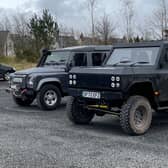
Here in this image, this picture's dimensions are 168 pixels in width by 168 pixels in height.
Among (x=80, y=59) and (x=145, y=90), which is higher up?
(x=80, y=59)

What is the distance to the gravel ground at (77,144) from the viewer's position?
6.11 meters

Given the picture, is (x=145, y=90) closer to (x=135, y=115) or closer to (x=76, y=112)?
(x=135, y=115)

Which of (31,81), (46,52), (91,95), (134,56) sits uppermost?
(46,52)

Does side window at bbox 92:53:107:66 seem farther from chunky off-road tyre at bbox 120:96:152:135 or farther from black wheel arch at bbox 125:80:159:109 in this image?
chunky off-road tyre at bbox 120:96:152:135

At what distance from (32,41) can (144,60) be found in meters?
36.5

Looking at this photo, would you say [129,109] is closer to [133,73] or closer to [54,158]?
[133,73]

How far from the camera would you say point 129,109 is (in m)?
7.95

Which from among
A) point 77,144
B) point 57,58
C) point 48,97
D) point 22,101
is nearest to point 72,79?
point 77,144

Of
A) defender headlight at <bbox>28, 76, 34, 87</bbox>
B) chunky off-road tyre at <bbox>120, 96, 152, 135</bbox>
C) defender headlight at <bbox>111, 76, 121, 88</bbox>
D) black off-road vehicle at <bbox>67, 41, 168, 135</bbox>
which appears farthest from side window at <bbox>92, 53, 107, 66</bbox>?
defender headlight at <bbox>111, 76, 121, 88</bbox>

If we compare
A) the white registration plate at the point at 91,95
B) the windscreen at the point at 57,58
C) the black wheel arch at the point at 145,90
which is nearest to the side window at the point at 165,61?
the black wheel arch at the point at 145,90

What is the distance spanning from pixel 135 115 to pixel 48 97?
4394 millimetres

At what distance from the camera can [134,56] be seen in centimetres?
920

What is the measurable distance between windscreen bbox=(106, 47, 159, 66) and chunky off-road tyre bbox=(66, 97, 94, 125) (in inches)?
48.4

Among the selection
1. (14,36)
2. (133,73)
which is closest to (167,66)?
(133,73)
